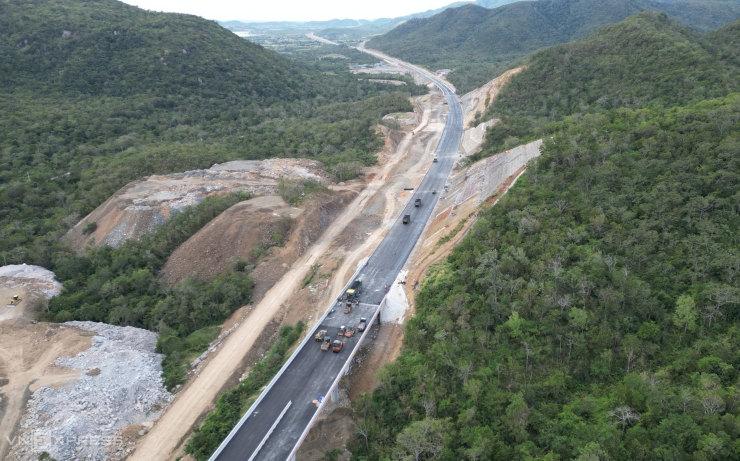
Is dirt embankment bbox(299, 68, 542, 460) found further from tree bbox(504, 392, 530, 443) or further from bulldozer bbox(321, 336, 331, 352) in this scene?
tree bbox(504, 392, 530, 443)

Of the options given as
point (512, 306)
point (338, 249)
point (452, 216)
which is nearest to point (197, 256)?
point (338, 249)

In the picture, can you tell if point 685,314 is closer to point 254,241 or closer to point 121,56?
point 254,241

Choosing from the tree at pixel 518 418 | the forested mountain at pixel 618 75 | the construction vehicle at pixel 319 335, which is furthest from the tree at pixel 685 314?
the forested mountain at pixel 618 75

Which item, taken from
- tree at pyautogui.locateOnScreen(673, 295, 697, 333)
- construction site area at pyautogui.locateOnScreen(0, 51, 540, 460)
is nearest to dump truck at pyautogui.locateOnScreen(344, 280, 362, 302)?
construction site area at pyautogui.locateOnScreen(0, 51, 540, 460)

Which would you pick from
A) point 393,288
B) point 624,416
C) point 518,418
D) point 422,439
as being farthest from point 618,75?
point 422,439

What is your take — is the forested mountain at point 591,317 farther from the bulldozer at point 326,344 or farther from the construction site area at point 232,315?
the bulldozer at point 326,344
